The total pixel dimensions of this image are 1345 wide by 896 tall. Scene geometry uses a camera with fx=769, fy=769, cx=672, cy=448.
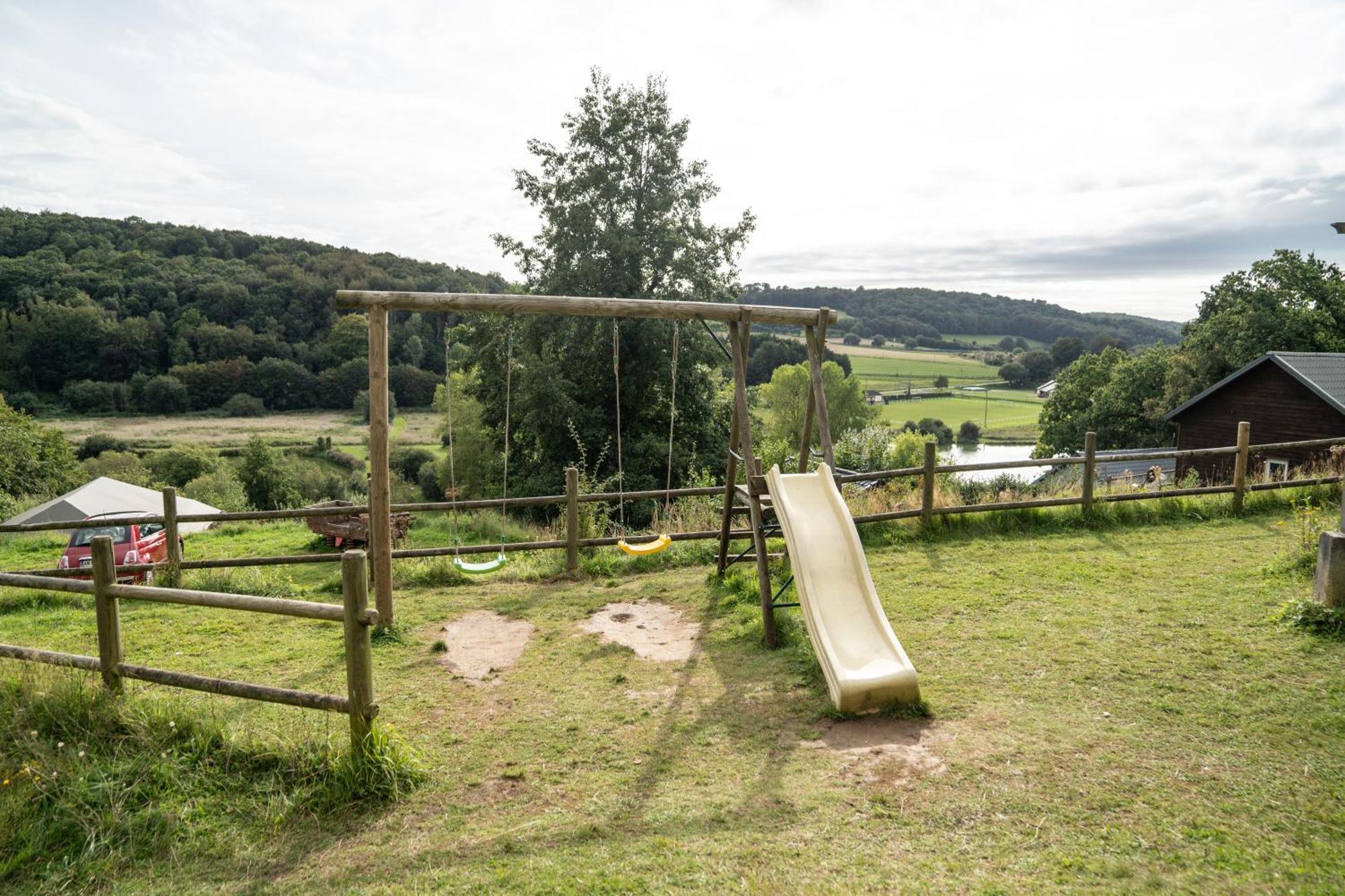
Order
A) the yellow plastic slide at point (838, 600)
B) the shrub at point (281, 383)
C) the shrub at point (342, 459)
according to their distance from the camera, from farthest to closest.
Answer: the shrub at point (281, 383), the shrub at point (342, 459), the yellow plastic slide at point (838, 600)

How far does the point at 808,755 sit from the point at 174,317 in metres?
51.0

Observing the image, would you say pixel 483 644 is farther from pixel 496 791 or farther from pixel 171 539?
pixel 171 539

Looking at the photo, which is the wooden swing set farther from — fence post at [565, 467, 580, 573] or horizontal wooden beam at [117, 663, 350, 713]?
horizontal wooden beam at [117, 663, 350, 713]

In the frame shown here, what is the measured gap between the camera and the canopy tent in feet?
55.8

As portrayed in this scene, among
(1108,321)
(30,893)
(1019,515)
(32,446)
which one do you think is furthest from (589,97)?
(1108,321)

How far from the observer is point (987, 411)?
7706cm

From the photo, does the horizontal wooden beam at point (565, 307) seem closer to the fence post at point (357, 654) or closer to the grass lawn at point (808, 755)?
the grass lawn at point (808, 755)

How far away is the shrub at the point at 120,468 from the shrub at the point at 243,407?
731cm

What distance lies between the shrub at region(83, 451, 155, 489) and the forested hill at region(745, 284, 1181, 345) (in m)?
54.5

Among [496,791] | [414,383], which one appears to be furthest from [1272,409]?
[414,383]

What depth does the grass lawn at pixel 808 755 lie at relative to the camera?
338 centimetres

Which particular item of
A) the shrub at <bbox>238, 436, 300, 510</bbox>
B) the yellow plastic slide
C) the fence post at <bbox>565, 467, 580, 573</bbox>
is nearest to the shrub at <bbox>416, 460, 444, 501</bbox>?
the shrub at <bbox>238, 436, 300, 510</bbox>

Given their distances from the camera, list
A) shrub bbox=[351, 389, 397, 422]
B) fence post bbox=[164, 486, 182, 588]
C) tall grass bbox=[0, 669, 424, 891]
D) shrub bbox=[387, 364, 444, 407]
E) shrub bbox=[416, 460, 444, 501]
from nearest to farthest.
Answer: tall grass bbox=[0, 669, 424, 891] < fence post bbox=[164, 486, 182, 588] < shrub bbox=[416, 460, 444, 501] < shrub bbox=[351, 389, 397, 422] < shrub bbox=[387, 364, 444, 407]

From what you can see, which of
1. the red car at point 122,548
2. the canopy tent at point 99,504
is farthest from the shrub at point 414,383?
the red car at point 122,548
